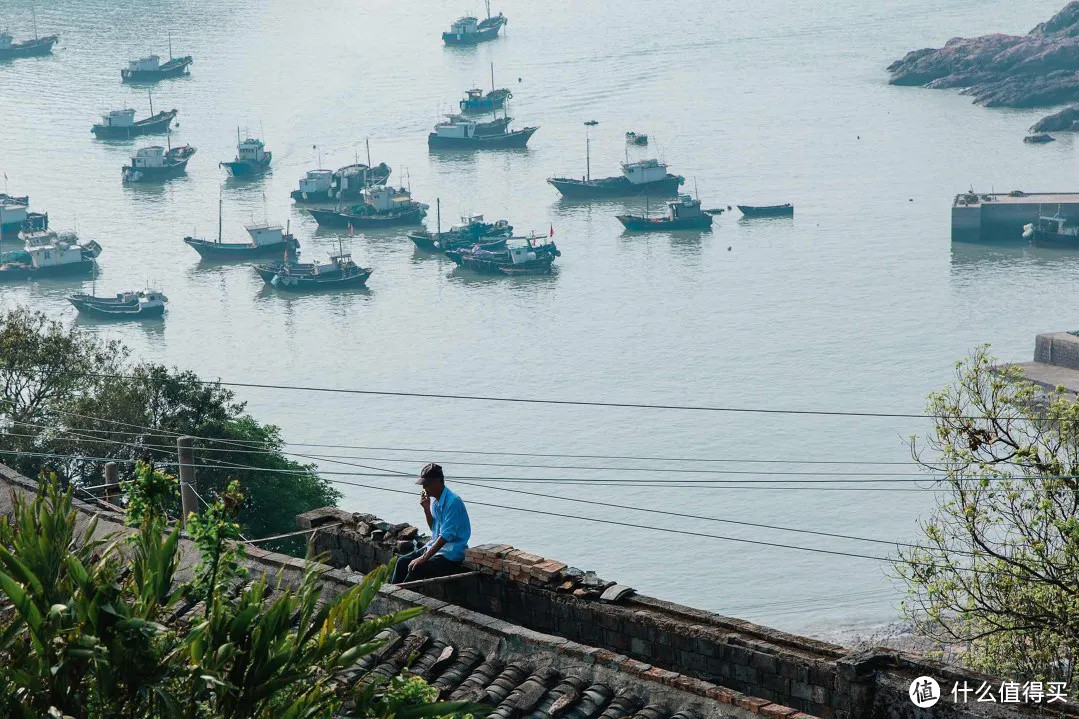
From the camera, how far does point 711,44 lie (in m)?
127

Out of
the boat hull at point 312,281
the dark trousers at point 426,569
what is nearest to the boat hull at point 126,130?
the boat hull at point 312,281

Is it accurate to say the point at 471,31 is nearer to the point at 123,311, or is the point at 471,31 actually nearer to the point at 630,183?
the point at 630,183

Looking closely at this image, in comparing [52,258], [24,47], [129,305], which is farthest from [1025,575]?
[24,47]

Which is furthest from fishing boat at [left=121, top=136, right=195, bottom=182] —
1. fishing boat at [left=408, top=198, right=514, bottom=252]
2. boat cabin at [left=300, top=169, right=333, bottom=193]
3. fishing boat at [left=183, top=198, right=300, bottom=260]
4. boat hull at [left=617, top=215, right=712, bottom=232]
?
boat hull at [left=617, top=215, right=712, bottom=232]

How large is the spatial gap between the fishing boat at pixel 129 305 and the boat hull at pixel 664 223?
25005 mm

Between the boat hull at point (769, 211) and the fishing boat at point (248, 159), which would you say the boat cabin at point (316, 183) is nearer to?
the fishing boat at point (248, 159)

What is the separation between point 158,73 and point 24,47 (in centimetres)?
1176

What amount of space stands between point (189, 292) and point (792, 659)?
2629 inches

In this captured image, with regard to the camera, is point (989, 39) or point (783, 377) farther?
point (989, 39)

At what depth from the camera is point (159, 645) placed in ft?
16.9

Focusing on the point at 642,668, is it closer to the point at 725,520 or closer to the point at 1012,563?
the point at 1012,563

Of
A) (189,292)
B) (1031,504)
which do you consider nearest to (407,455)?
(189,292)

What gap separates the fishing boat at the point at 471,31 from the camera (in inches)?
5138

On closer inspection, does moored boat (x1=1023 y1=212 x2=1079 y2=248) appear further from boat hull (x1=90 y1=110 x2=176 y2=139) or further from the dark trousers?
the dark trousers
